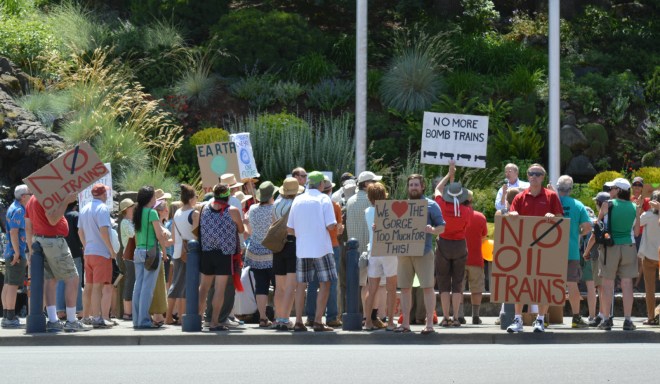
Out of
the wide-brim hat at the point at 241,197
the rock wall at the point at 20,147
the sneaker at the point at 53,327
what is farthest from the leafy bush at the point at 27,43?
the sneaker at the point at 53,327

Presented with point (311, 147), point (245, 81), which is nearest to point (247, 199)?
point (311, 147)

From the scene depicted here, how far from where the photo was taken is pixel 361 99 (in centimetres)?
2284

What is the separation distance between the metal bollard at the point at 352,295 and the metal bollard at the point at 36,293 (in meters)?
3.45

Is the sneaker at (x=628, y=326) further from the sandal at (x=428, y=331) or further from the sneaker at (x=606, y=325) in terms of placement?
the sandal at (x=428, y=331)

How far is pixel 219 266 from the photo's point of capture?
16078 mm

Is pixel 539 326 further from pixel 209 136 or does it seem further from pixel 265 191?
pixel 209 136

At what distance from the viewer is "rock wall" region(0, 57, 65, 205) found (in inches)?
946

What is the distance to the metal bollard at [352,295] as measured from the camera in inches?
642

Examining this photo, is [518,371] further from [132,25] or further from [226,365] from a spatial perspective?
[132,25]

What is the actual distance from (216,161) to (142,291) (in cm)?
408

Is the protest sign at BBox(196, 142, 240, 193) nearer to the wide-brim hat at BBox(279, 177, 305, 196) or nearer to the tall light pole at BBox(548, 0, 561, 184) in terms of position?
the wide-brim hat at BBox(279, 177, 305, 196)

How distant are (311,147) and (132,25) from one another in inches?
279

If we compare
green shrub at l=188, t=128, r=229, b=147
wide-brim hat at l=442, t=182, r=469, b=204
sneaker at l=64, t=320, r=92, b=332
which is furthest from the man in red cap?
green shrub at l=188, t=128, r=229, b=147

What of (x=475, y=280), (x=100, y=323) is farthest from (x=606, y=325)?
Result: (x=100, y=323)
